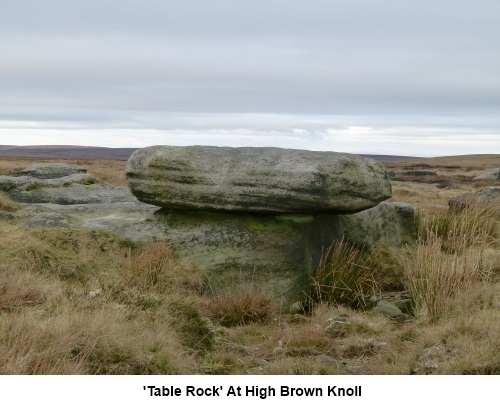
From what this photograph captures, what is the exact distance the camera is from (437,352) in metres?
5.95

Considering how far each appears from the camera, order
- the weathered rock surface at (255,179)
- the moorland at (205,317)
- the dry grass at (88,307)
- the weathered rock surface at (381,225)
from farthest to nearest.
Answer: the weathered rock surface at (381,225) < the weathered rock surface at (255,179) < the moorland at (205,317) < the dry grass at (88,307)

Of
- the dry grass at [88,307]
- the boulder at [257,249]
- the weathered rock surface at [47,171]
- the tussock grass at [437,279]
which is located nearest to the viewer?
the dry grass at [88,307]

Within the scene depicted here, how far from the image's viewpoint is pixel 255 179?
30.6ft

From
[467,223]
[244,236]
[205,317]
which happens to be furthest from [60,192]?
[467,223]

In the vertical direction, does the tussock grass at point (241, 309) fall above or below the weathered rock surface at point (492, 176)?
below

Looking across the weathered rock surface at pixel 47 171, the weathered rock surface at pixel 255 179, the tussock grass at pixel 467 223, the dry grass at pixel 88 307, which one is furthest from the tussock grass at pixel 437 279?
the weathered rock surface at pixel 47 171

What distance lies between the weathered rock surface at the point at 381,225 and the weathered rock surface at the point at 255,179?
3.40 ft

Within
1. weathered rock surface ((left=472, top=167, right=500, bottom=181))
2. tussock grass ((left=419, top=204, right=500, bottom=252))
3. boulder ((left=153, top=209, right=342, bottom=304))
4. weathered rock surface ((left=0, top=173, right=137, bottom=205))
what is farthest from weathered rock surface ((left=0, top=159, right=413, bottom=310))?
weathered rock surface ((left=472, top=167, right=500, bottom=181))

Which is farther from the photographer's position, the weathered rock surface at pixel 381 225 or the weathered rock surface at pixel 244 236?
the weathered rock surface at pixel 381 225

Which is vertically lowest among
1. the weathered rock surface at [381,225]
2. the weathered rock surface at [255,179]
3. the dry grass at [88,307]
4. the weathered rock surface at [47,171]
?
the dry grass at [88,307]

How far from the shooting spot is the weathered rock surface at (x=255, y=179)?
30.0 ft

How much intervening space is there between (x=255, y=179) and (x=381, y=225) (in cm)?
344

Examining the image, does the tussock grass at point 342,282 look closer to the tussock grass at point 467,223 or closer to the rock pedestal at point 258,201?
the rock pedestal at point 258,201

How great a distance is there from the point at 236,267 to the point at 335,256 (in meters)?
1.36
